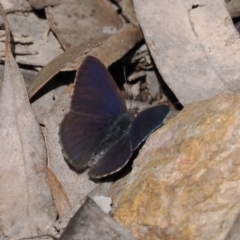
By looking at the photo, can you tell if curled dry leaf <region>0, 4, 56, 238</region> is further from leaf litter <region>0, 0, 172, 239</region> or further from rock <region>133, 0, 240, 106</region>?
rock <region>133, 0, 240, 106</region>

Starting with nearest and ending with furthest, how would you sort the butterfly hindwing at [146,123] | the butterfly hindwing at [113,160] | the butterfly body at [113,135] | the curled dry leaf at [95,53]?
1. the butterfly hindwing at [113,160]
2. the butterfly hindwing at [146,123]
3. the butterfly body at [113,135]
4. the curled dry leaf at [95,53]

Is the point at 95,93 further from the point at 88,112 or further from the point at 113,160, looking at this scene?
the point at 113,160

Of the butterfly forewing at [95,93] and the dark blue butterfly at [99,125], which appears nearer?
the dark blue butterfly at [99,125]

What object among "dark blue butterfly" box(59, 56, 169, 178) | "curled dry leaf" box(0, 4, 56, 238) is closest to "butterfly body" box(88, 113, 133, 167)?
"dark blue butterfly" box(59, 56, 169, 178)

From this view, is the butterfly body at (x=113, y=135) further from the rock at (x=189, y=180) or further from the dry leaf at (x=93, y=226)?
the dry leaf at (x=93, y=226)

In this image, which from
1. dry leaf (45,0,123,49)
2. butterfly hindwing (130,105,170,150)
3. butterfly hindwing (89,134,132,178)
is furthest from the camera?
dry leaf (45,0,123,49)

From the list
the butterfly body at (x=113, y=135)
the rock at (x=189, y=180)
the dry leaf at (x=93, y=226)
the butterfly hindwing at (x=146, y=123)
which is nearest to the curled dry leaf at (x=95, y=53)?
the butterfly body at (x=113, y=135)
